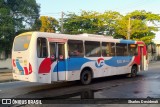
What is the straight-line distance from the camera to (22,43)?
1369 centimetres

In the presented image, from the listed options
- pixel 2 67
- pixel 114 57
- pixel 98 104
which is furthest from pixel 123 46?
pixel 2 67

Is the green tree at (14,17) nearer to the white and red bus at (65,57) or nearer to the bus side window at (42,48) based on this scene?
the white and red bus at (65,57)

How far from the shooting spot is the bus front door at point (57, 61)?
1366cm

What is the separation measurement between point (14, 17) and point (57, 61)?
22868mm

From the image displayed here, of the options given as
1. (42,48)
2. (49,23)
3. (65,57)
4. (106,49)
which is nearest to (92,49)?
(106,49)

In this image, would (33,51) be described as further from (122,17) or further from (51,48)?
(122,17)

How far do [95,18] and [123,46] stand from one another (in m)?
30.5

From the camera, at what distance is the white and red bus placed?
13.1m

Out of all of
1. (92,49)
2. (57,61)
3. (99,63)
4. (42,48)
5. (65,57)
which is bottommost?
(99,63)

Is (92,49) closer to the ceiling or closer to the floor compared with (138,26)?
closer to the floor

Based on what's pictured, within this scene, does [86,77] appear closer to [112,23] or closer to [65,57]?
[65,57]

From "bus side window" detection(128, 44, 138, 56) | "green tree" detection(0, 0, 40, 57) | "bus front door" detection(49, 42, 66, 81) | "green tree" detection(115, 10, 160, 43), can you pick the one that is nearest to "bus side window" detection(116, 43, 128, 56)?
"bus side window" detection(128, 44, 138, 56)

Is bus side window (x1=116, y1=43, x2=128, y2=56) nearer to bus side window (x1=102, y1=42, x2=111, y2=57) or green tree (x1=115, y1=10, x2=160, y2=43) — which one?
bus side window (x1=102, y1=42, x2=111, y2=57)

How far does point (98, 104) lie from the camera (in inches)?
360
